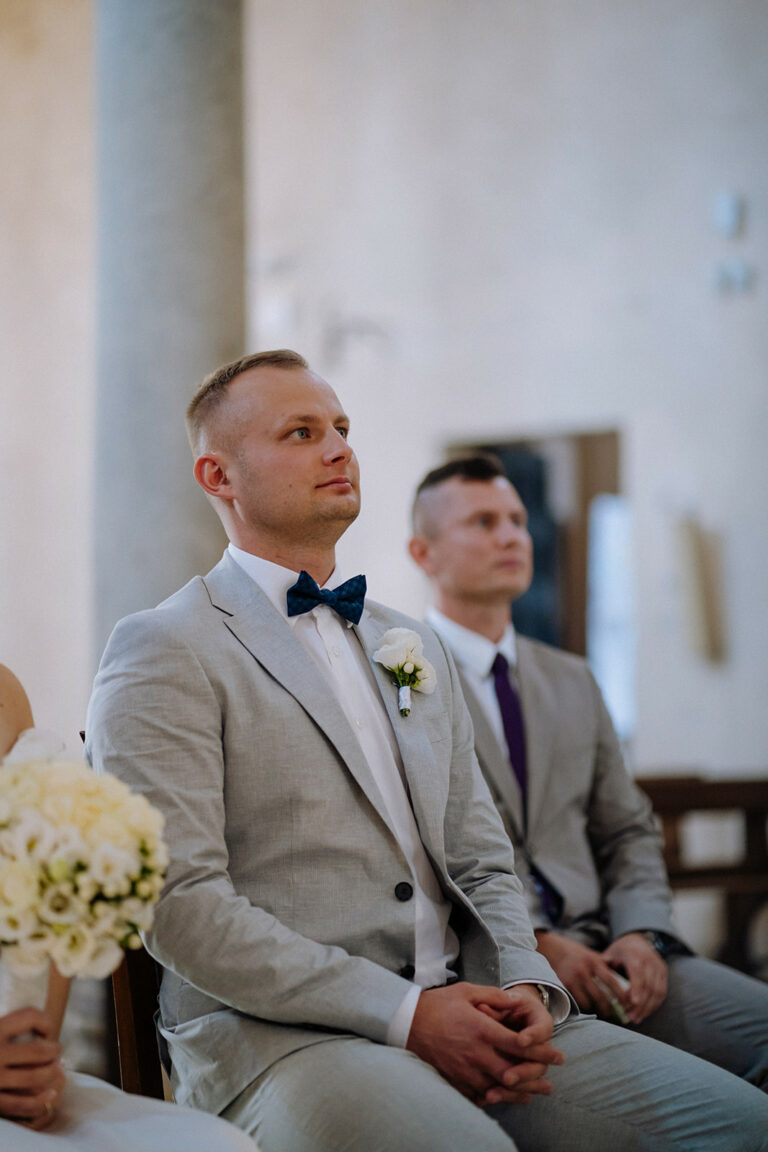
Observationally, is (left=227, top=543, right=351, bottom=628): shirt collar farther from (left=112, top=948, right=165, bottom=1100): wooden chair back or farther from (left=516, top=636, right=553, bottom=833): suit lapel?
(left=516, top=636, right=553, bottom=833): suit lapel

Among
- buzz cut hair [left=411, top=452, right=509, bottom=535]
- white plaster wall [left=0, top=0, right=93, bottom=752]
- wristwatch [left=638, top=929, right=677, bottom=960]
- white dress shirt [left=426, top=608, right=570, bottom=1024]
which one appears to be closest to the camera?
wristwatch [left=638, top=929, right=677, bottom=960]

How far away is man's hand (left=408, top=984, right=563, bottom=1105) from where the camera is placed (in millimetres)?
1898

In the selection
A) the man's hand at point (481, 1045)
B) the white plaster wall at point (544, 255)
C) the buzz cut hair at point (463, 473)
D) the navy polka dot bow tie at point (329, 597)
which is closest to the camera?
the man's hand at point (481, 1045)

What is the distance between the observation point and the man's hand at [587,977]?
2686mm

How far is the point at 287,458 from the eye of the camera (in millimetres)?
2316

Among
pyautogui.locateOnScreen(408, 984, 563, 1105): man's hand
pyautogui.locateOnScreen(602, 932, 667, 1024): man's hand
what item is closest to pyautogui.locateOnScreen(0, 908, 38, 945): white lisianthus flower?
pyautogui.locateOnScreen(408, 984, 563, 1105): man's hand

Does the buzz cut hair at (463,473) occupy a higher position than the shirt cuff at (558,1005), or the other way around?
the buzz cut hair at (463,473)

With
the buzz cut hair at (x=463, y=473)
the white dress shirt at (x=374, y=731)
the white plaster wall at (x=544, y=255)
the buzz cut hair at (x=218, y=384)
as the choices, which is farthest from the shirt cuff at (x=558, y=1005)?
the white plaster wall at (x=544, y=255)

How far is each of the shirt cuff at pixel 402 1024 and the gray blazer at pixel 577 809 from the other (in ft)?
3.09

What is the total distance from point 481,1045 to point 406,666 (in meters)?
0.71

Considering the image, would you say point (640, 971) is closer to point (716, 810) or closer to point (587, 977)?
point (587, 977)

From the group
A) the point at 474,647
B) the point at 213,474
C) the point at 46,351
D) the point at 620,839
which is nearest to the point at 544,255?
the point at 46,351

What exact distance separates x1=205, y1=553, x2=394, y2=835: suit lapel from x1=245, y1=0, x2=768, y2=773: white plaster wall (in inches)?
203

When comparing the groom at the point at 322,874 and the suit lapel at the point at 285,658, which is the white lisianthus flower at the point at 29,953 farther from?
the suit lapel at the point at 285,658
